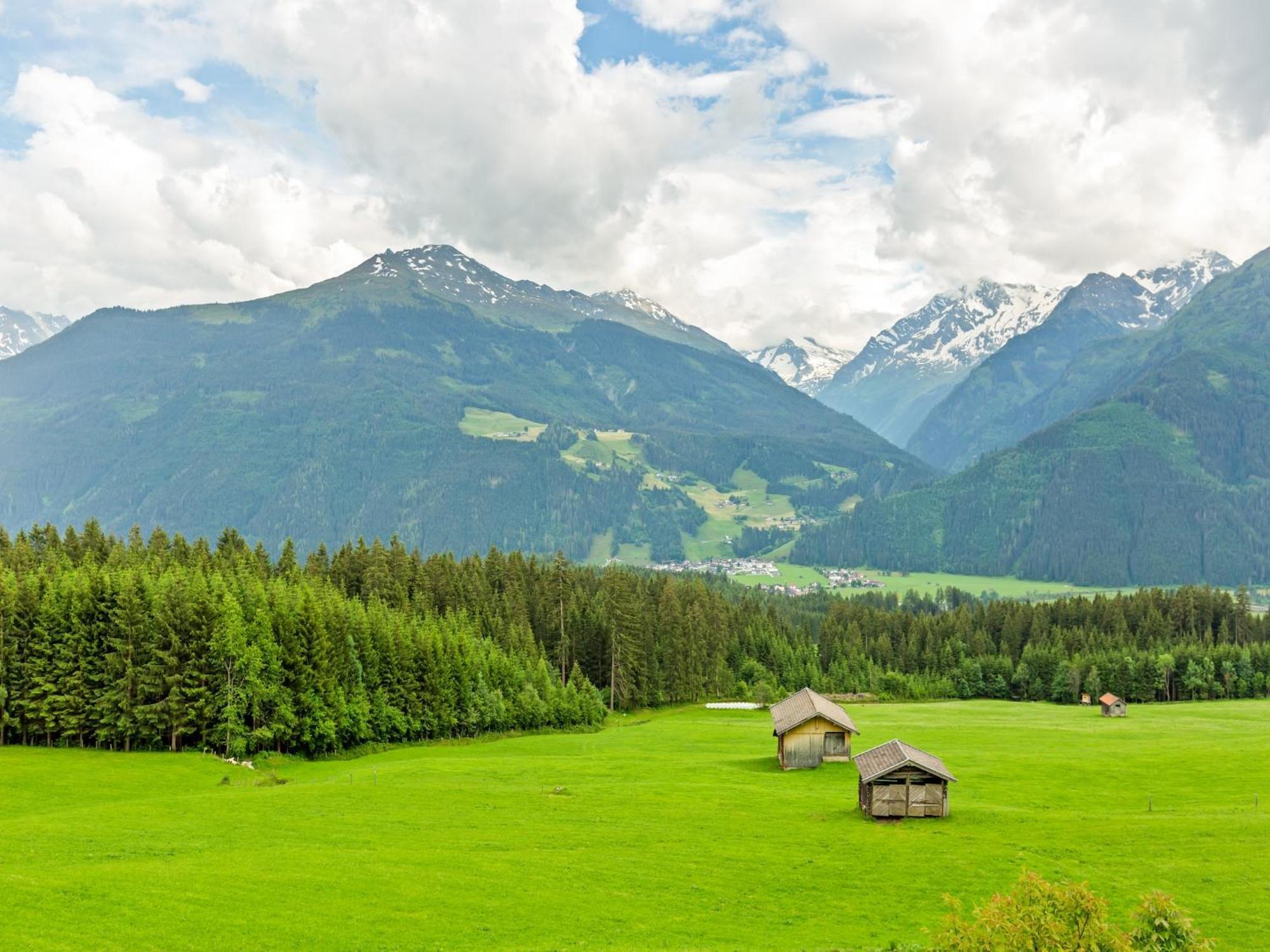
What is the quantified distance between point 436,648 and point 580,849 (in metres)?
58.8

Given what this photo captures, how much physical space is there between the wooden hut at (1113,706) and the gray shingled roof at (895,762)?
76.7 metres

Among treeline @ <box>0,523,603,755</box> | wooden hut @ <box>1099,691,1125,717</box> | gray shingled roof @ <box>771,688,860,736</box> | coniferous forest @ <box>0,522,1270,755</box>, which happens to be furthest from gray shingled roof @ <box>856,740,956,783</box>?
wooden hut @ <box>1099,691,1125,717</box>

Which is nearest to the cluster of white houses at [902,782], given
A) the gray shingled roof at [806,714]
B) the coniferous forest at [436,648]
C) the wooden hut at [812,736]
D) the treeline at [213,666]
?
the gray shingled roof at [806,714]

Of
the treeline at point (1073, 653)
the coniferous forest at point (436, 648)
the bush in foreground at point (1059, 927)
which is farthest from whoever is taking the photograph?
the treeline at point (1073, 653)

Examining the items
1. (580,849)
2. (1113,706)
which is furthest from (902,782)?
(1113,706)

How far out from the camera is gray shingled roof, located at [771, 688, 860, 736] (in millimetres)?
84500

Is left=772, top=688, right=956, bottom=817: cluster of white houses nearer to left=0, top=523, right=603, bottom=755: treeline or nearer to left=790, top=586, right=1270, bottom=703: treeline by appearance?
left=0, top=523, right=603, bottom=755: treeline

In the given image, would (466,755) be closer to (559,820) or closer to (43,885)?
(559,820)

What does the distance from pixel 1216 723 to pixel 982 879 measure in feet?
282

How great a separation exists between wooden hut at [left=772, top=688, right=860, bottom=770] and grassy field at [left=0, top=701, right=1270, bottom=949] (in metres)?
2.40

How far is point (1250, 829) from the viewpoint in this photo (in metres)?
56.0

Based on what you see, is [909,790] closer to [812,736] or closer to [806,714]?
[806,714]

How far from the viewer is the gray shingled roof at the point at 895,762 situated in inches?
2391

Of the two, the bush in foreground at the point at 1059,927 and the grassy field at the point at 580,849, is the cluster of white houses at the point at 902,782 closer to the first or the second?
the grassy field at the point at 580,849
